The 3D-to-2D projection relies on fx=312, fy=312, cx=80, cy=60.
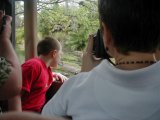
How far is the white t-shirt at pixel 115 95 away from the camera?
524 millimetres

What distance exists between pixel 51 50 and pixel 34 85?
0.36m

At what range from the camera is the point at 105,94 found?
0.55 m

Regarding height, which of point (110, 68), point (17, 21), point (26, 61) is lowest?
point (26, 61)

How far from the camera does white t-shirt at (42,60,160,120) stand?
0.52 m

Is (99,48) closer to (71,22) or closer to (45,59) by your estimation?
(71,22)

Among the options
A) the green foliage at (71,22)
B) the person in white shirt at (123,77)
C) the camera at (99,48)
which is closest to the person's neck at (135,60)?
the person in white shirt at (123,77)

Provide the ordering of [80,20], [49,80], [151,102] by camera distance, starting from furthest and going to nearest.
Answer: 1. [49,80]
2. [80,20]
3. [151,102]

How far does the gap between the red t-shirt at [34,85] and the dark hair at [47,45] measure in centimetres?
21

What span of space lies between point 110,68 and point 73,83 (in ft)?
0.26

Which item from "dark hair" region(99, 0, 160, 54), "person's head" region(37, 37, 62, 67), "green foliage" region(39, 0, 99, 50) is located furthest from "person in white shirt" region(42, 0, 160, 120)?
"person's head" region(37, 37, 62, 67)

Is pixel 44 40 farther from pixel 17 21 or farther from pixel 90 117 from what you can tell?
pixel 90 117

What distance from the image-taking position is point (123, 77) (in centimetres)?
54

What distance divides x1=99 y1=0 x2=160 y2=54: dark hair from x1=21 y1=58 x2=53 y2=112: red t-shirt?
4.98ft

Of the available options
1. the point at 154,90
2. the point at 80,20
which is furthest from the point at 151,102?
the point at 80,20
